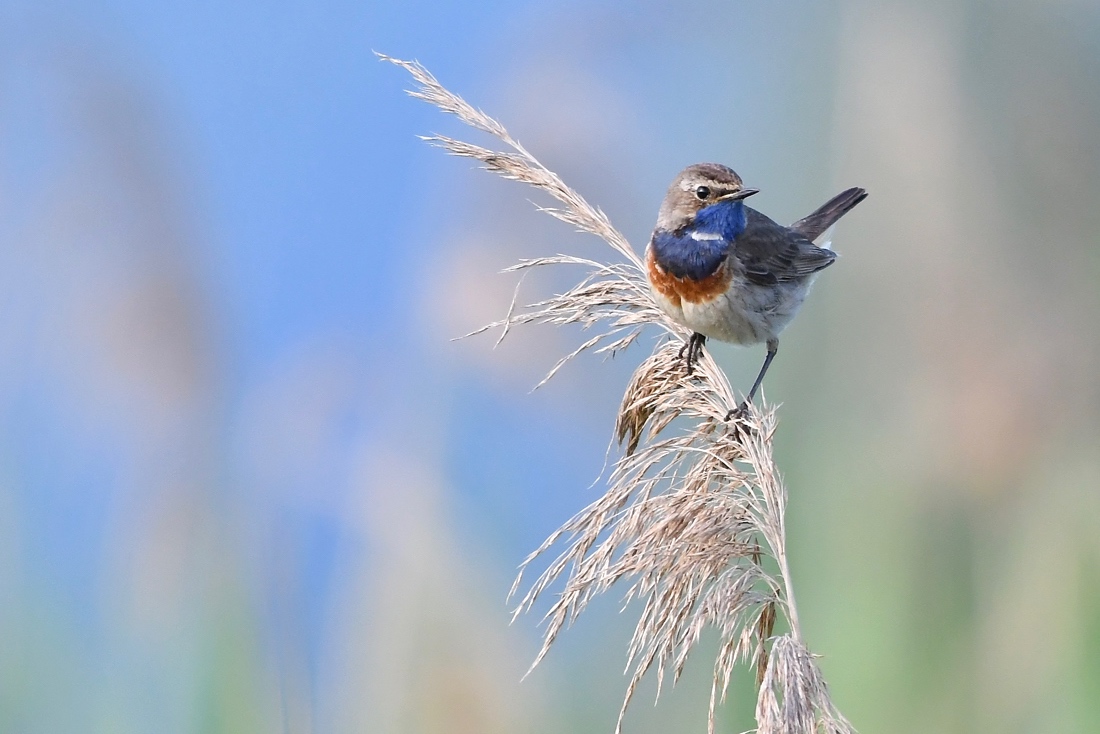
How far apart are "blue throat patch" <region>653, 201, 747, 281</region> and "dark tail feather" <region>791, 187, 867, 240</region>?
35.7 inches

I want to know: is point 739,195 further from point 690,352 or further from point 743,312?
point 690,352

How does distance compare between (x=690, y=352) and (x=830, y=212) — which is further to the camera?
(x=830, y=212)

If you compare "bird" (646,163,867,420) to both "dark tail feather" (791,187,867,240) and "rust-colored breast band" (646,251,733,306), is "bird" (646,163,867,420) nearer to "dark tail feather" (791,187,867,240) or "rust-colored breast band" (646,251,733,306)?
"rust-colored breast band" (646,251,733,306)

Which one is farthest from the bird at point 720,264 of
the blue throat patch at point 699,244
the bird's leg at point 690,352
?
the bird's leg at point 690,352

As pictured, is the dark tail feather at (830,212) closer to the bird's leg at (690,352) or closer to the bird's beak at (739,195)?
the bird's beak at (739,195)

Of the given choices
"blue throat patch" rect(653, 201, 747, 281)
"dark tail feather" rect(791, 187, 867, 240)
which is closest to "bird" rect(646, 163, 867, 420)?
"blue throat patch" rect(653, 201, 747, 281)

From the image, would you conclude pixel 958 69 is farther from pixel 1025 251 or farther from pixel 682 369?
pixel 682 369

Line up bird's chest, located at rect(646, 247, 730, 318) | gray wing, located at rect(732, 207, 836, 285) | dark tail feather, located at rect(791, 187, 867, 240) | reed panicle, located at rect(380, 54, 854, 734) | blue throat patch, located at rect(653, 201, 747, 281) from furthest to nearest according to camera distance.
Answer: dark tail feather, located at rect(791, 187, 867, 240)
gray wing, located at rect(732, 207, 836, 285)
blue throat patch, located at rect(653, 201, 747, 281)
bird's chest, located at rect(646, 247, 730, 318)
reed panicle, located at rect(380, 54, 854, 734)

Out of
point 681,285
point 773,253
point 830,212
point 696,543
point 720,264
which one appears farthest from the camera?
point 830,212

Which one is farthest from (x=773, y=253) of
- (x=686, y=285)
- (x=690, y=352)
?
(x=690, y=352)

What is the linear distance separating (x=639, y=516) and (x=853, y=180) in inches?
133

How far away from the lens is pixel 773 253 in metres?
3.57

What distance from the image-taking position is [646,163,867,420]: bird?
3217 mm

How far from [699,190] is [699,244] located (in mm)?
174
